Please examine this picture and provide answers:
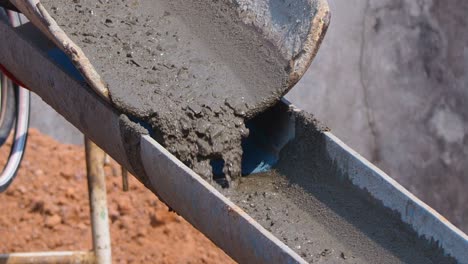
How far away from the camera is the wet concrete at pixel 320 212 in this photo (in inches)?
112

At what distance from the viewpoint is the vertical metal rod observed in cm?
425

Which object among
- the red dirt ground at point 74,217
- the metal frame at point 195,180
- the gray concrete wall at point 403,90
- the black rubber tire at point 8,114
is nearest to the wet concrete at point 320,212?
the metal frame at point 195,180

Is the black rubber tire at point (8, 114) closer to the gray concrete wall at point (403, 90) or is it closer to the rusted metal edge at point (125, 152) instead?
the rusted metal edge at point (125, 152)

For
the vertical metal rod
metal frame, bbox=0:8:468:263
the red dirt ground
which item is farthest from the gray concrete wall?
metal frame, bbox=0:8:468:263

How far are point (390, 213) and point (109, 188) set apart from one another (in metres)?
3.18

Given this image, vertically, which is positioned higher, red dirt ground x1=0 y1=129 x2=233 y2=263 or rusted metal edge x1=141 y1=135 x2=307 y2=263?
rusted metal edge x1=141 y1=135 x2=307 y2=263

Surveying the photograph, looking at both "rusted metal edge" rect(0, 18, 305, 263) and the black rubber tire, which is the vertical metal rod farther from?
"rusted metal edge" rect(0, 18, 305, 263)

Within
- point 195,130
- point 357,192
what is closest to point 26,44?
point 195,130

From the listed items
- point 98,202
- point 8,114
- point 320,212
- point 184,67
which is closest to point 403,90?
point 98,202

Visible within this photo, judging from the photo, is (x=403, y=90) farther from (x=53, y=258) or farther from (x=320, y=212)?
(x=320, y=212)

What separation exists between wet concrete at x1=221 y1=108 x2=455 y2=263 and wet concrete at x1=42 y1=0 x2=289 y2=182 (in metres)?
0.14

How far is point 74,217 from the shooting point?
5805mm

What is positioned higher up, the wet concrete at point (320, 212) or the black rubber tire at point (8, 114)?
the wet concrete at point (320, 212)

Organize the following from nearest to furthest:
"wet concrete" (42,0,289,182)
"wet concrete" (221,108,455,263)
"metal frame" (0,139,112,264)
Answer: "wet concrete" (221,108,455,263) < "wet concrete" (42,0,289,182) < "metal frame" (0,139,112,264)
